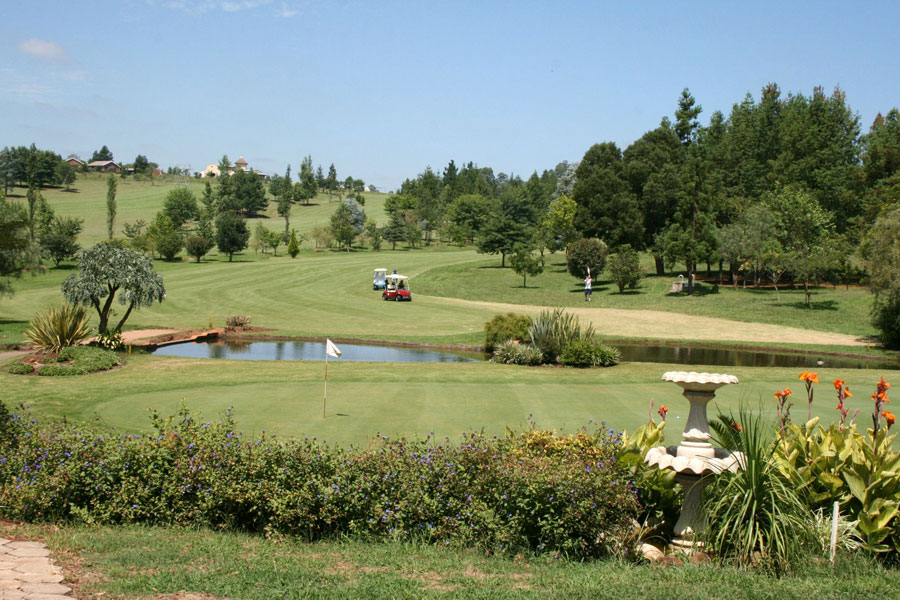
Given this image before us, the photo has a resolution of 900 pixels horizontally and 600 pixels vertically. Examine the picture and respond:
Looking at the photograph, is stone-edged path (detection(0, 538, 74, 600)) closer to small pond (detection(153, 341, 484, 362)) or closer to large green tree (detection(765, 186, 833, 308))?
small pond (detection(153, 341, 484, 362))

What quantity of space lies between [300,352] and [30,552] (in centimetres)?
2495

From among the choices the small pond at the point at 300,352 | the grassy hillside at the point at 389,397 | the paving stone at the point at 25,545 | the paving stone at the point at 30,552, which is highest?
the paving stone at the point at 30,552

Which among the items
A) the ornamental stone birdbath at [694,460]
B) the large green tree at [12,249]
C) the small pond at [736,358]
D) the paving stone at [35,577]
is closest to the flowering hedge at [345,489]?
the ornamental stone birdbath at [694,460]

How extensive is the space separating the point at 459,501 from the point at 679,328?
34.9 metres

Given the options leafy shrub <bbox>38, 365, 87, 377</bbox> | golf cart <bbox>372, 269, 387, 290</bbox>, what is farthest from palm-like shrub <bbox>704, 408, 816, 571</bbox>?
golf cart <bbox>372, 269, 387, 290</bbox>

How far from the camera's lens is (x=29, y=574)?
20.1 ft

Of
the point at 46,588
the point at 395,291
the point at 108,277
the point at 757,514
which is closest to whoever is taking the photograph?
the point at 46,588

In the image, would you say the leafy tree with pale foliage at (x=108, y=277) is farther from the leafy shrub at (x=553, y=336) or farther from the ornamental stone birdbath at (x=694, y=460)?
the ornamental stone birdbath at (x=694, y=460)

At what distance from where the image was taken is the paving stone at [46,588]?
18.7 feet

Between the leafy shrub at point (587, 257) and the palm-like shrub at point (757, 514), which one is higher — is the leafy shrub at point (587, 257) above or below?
above

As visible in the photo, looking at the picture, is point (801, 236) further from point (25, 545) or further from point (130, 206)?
point (130, 206)

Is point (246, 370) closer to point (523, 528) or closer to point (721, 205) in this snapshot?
point (523, 528)

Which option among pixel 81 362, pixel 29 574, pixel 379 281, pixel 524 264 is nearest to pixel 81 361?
pixel 81 362

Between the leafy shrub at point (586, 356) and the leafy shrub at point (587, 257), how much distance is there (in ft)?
116
